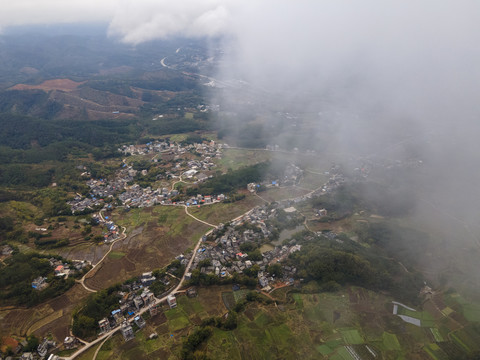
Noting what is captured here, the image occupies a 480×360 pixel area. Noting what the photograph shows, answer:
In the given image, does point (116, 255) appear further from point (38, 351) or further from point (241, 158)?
→ point (241, 158)

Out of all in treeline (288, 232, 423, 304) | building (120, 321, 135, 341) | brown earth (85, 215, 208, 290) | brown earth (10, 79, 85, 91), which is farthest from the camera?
brown earth (10, 79, 85, 91)

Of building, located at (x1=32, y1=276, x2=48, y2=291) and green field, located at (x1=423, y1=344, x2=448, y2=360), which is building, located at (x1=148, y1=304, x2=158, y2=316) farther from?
green field, located at (x1=423, y1=344, x2=448, y2=360)

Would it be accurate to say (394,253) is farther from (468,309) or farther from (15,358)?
(15,358)

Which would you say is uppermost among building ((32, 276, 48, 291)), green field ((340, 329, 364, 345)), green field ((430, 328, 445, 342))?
green field ((430, 328, 445, 342))

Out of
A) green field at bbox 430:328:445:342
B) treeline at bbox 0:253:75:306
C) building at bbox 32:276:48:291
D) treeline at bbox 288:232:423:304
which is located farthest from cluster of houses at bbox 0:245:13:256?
green field at bbox 430:328:445:342

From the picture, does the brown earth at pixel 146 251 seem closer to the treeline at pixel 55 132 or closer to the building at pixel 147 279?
the building at pixel 147 279

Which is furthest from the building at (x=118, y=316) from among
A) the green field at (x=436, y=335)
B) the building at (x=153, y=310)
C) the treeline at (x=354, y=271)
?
the green field at (x=436, y=335)
